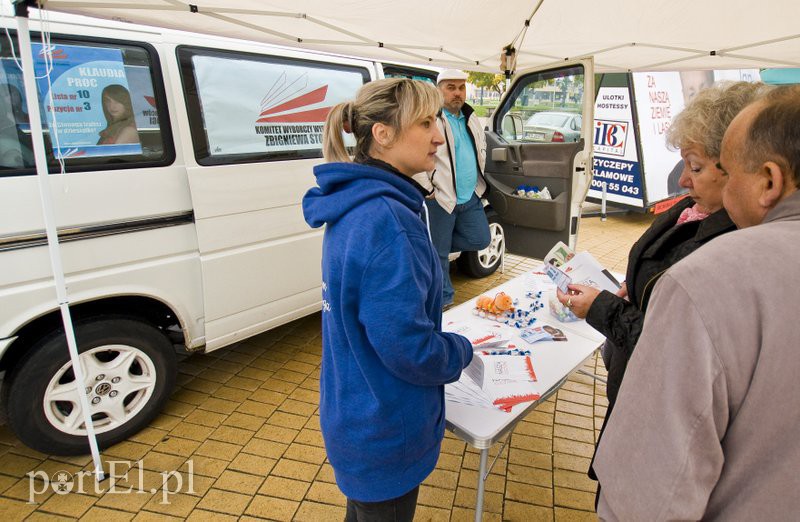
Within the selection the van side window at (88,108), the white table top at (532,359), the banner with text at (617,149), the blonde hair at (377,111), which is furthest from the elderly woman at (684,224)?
the banner with text at (617,149)

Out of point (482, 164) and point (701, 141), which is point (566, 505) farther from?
point (482, 164)

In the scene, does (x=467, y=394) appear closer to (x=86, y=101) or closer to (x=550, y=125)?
(x=86, y=101)

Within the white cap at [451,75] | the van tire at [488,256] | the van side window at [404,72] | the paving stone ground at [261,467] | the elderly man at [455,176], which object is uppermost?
the van side window at [404,72]

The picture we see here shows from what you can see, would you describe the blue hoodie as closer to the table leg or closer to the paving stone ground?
the table leg

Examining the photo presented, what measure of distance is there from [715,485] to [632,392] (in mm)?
227

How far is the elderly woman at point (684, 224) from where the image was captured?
4.51 ft

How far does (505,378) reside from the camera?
188 cm

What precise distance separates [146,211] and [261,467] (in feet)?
4.95

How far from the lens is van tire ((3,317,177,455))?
7.45 feet

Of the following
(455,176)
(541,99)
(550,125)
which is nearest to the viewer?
(455,176)

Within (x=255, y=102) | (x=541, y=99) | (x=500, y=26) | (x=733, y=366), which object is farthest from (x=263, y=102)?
(x=541, y=99)

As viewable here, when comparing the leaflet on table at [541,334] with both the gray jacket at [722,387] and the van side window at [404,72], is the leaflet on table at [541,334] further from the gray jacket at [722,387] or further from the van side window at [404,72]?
the van side window at [404,72]

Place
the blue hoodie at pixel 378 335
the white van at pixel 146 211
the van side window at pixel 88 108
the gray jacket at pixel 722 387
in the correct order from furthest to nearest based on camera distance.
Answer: the white van at pixel 146 211
the van side window at pixel 88 108
the blue hoodie at pixel 378 335
the gray jacket at pixel 722 387

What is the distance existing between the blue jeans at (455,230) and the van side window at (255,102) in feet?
3.82
